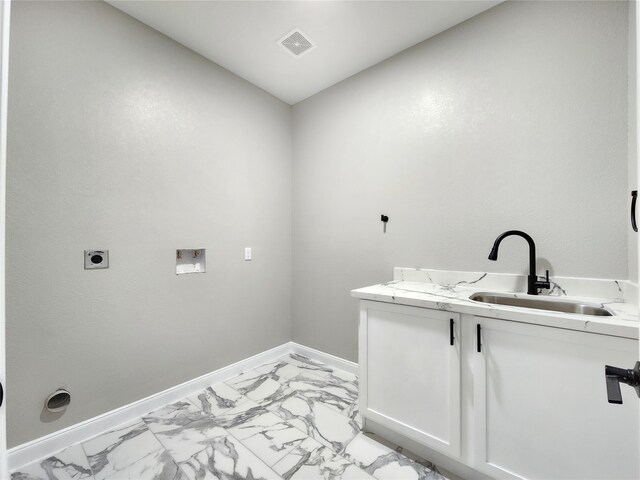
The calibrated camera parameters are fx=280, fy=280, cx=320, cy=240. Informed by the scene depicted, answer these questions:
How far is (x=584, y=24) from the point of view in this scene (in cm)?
147

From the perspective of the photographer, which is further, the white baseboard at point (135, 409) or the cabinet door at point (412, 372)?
the white baseboard at point (135, 409)

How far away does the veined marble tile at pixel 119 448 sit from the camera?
55.1 inches

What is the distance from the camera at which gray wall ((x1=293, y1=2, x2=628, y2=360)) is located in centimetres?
144

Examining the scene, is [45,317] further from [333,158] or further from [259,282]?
[333,158]

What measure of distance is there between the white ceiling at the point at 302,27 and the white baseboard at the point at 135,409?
249 cm

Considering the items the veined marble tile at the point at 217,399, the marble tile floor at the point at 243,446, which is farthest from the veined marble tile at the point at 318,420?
the veined marble tile at the point at 217,399

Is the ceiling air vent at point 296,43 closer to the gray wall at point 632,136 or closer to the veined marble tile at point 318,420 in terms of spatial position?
the gray wall at point 632,136

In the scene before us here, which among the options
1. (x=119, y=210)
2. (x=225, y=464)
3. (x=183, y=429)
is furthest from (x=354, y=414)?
(x=119, y=210)

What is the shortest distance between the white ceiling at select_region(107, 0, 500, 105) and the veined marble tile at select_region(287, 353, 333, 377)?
8.38ft

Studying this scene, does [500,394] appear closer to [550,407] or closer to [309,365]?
[550,407]

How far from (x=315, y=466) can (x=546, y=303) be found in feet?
4.88

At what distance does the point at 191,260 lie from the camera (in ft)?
7.03

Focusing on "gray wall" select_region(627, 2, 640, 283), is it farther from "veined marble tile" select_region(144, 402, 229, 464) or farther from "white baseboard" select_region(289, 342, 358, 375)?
"veined marble tile" select_region(144, 402, 229, 464)

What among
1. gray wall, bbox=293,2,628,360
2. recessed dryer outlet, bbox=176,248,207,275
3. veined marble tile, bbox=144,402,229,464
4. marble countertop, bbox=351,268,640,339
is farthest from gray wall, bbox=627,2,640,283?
recessed dryer outlet, bbox=176,248,207,275
